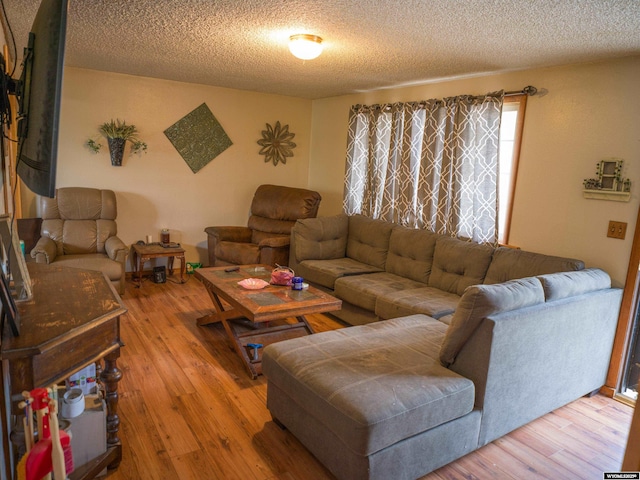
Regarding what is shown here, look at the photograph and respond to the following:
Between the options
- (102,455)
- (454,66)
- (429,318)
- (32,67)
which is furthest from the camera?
(454,66)

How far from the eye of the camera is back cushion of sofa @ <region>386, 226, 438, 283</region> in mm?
3908

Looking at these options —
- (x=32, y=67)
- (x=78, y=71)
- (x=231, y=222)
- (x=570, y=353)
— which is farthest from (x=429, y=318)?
(x=78, y=71)

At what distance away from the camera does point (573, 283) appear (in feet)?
8.37

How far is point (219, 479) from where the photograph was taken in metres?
1.96

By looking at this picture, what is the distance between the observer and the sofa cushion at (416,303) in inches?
123

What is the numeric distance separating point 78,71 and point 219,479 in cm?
437

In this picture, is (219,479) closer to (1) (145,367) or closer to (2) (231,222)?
(1) (145,367)

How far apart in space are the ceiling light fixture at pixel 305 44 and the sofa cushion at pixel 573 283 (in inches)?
80.3

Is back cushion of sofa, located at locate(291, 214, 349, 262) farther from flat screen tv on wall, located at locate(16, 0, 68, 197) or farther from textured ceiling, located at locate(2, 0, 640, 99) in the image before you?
flat screen tv on wall, located at locate(16, 0, 68, 197)

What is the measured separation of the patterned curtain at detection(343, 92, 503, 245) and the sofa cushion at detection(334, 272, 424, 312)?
2.25 ft

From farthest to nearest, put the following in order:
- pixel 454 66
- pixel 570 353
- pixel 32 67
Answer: pixel 454 66 < pixel 570 353 < pixel 32 67

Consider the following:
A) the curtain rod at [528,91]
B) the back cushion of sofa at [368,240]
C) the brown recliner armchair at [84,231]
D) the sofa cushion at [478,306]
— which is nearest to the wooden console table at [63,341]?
the sofa cushion at [478,306]

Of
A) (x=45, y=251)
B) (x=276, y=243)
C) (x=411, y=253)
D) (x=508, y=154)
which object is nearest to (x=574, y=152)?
(x=508, y=154)

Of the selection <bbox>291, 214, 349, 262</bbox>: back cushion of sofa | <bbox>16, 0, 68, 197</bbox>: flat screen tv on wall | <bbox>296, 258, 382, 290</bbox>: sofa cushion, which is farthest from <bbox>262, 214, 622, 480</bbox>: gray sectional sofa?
<bbox>291, 214, 349, 262</bbox>: back cushion of sofa
